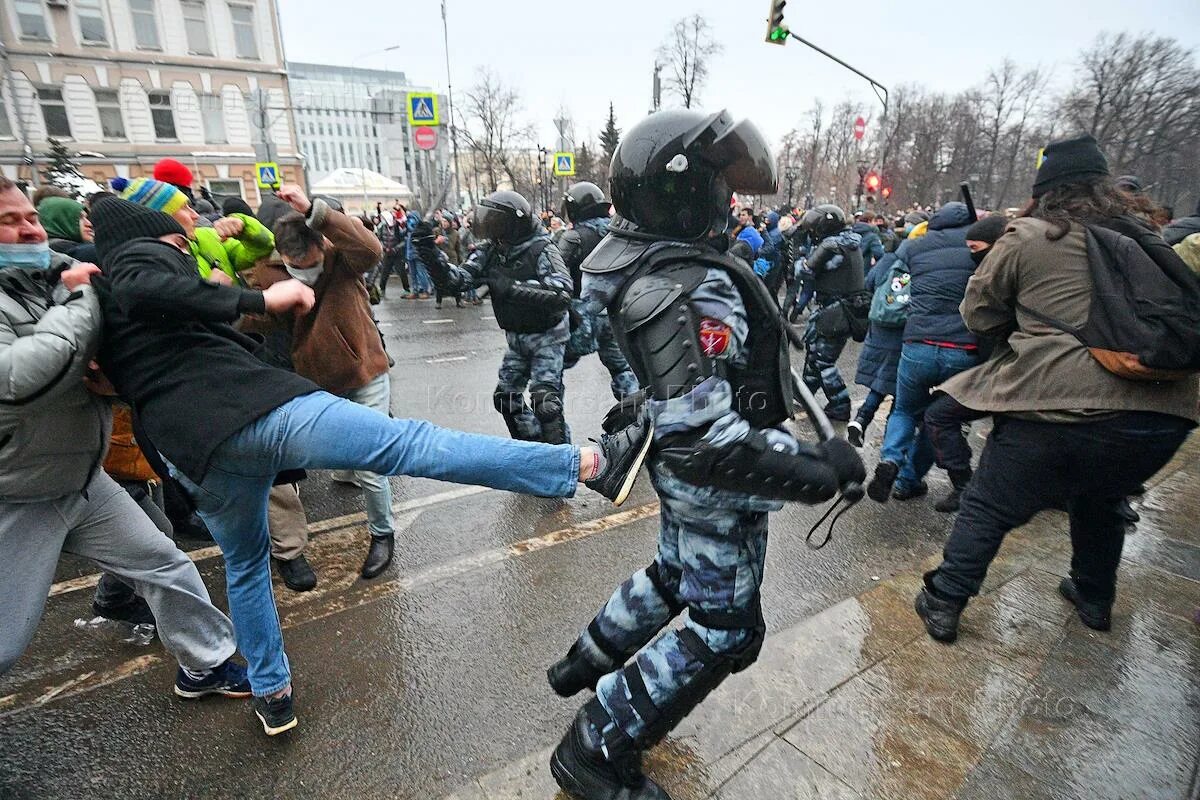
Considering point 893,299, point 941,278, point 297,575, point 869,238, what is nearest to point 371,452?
point 297,575

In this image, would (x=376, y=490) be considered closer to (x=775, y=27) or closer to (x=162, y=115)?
(x=775, y=27)

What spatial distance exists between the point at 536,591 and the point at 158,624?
1602 mm

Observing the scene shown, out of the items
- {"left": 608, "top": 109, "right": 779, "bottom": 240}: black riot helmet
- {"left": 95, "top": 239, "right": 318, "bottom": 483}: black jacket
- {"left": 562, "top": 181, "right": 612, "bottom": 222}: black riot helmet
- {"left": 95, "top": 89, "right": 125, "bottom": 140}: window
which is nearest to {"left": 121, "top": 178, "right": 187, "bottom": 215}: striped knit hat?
{"left": 95, "top": 239, "right": 318, "bottom": 483}: black jacket

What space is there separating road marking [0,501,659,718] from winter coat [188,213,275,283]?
5.77 feet

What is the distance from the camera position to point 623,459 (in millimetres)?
1814

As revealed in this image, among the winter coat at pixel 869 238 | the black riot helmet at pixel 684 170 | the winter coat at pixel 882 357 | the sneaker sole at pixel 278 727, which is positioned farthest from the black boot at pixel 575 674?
the winter coat at pixel 869 238

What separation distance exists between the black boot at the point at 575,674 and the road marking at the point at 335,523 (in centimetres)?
117

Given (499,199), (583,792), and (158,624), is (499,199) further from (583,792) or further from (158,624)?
(583,792)

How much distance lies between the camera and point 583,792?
6.51 ft

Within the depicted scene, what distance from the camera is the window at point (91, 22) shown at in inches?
1187

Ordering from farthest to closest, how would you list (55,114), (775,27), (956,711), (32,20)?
(55,114) < (32,20) < (775,27) < (956,711)

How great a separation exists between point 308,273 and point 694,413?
242cm

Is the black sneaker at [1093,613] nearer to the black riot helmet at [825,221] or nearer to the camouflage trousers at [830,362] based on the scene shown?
the camouflage trousers at [830,362]

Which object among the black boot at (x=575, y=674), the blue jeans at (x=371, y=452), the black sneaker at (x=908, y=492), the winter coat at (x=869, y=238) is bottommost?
the black sneaker at (x=908, y=492)
